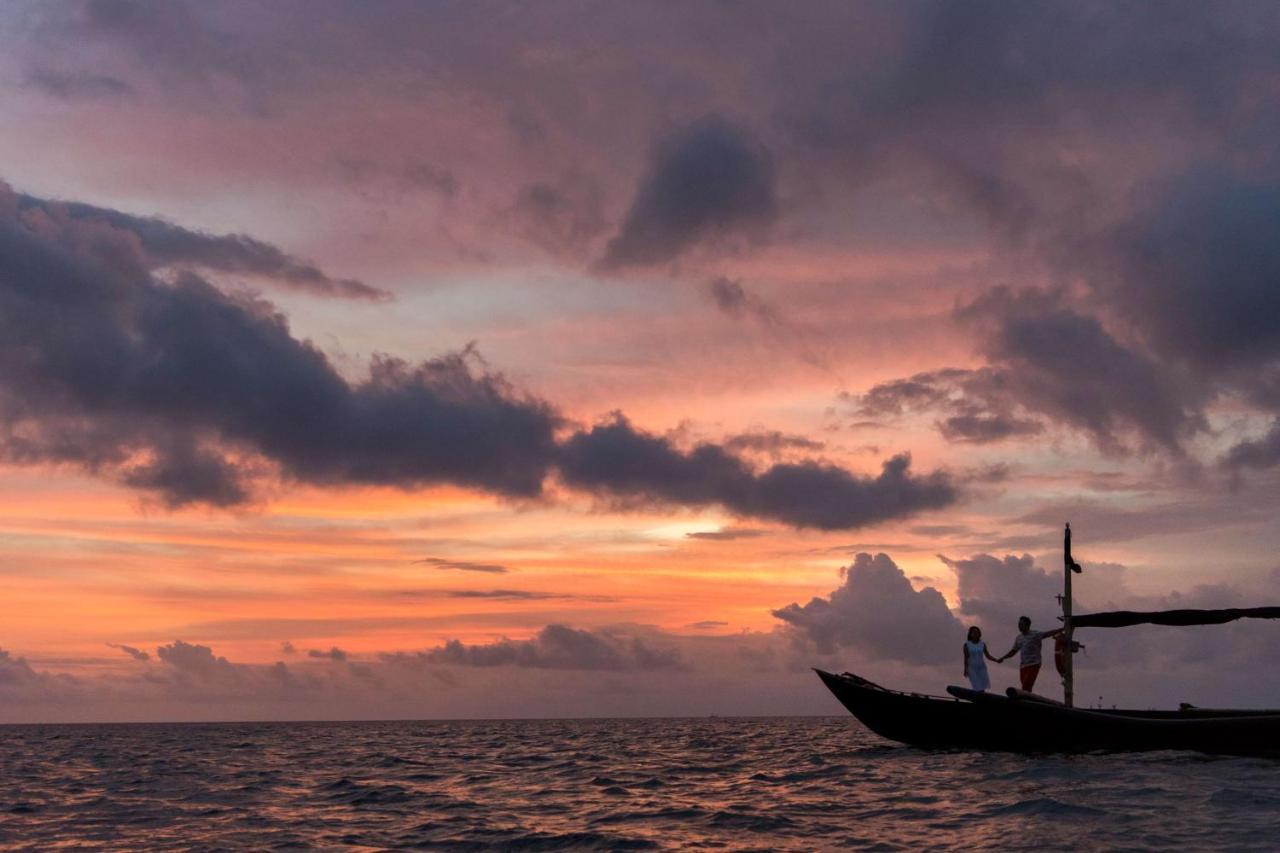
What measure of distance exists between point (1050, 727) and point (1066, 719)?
48cm

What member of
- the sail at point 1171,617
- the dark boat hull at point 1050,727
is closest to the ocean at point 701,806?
the dark boat hull at point 1050,727

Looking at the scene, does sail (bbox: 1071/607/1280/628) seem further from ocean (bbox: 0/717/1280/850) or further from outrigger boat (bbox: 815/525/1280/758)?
ocean (bbox: 0/717/1280/850)

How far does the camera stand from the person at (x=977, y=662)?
99.2ft

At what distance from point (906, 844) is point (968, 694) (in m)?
12.8

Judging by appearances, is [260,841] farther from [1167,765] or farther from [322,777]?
[1167,765]

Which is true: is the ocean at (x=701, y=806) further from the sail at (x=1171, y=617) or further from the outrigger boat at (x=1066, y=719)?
the sail at (x=1171, y=617)

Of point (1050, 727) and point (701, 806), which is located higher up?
point (1050, 727)

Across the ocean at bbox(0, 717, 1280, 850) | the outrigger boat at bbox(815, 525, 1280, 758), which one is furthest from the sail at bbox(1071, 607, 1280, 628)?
the ocean at bbox(0, 717, 1280, 850)

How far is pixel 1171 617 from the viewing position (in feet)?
103

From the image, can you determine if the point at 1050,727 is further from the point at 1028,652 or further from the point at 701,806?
the point at 701,806

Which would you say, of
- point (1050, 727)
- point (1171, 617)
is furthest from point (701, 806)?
point (1171, 617)

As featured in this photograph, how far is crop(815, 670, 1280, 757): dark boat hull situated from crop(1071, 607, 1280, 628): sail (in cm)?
263

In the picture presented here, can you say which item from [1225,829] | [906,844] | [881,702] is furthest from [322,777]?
[1225,829]

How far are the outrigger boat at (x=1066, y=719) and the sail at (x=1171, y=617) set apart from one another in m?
0.03
